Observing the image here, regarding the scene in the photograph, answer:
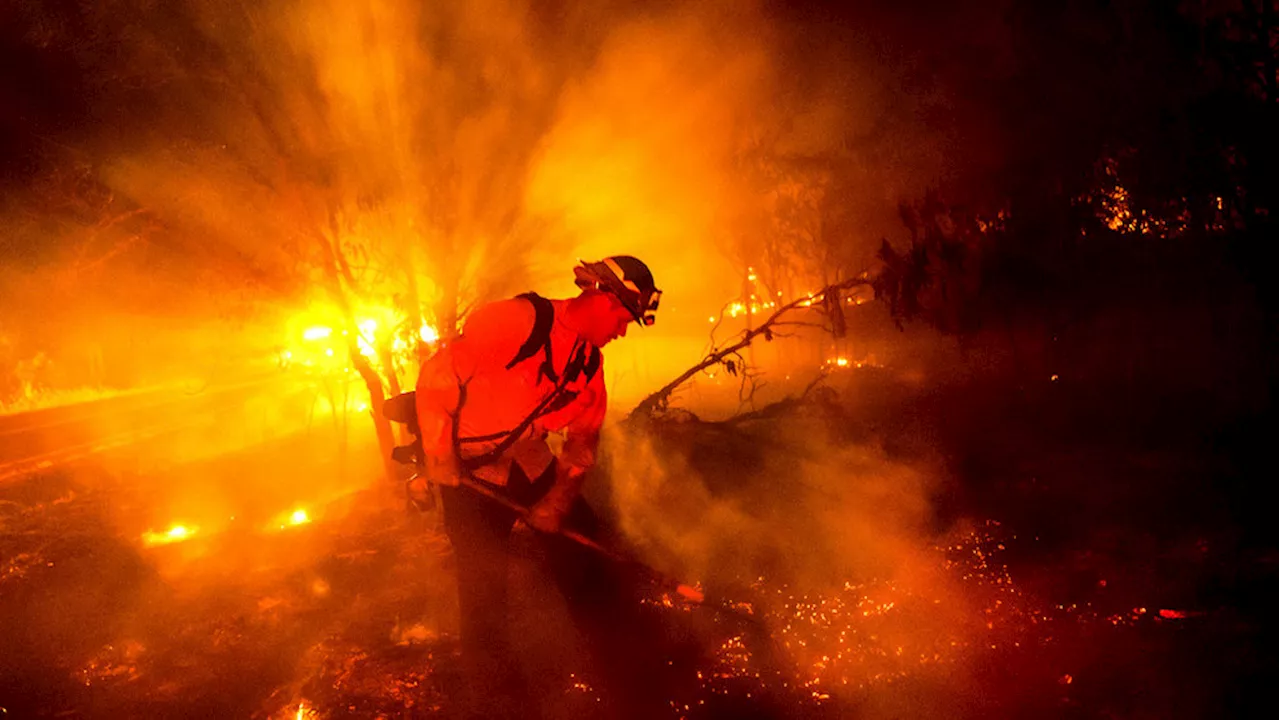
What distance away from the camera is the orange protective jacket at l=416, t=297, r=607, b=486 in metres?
3.25

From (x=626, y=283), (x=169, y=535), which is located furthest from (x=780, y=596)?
(x=169, y=535)

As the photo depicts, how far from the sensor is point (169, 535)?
8.01m

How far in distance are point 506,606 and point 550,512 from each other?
59cm

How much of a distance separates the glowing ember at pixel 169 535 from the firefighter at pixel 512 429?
18.7 feet

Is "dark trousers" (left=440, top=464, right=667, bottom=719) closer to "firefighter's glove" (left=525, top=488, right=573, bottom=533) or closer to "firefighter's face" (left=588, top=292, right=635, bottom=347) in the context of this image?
"firefighter's glove" (left=525, top=488, right=573, bottom=533)

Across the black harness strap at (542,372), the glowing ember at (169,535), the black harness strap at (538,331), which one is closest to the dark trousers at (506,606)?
the black harness strap at (542,372)

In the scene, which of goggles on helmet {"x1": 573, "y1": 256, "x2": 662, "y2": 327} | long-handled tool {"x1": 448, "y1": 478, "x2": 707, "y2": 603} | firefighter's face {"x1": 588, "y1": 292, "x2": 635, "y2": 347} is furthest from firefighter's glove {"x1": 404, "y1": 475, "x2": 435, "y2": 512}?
goggles on helmet {"x1": 573, "y1": 256, "x2": 662, "y2": 327}

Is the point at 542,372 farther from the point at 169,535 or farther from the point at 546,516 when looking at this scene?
the point at 169,535

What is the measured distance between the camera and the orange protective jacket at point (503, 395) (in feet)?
10.7

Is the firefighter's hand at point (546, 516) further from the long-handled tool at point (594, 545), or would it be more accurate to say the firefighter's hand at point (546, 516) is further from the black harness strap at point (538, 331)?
the black harness strap at point (538, 331)

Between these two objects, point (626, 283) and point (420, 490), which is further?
point (420, 490)

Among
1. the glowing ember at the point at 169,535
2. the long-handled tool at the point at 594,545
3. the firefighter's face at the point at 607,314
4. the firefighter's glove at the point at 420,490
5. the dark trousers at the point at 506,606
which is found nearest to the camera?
the firefighter's face at the point at 607,314

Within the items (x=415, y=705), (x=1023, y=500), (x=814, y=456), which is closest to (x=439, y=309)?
(x=814, y=456)

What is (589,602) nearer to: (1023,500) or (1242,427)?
(1023,500)
